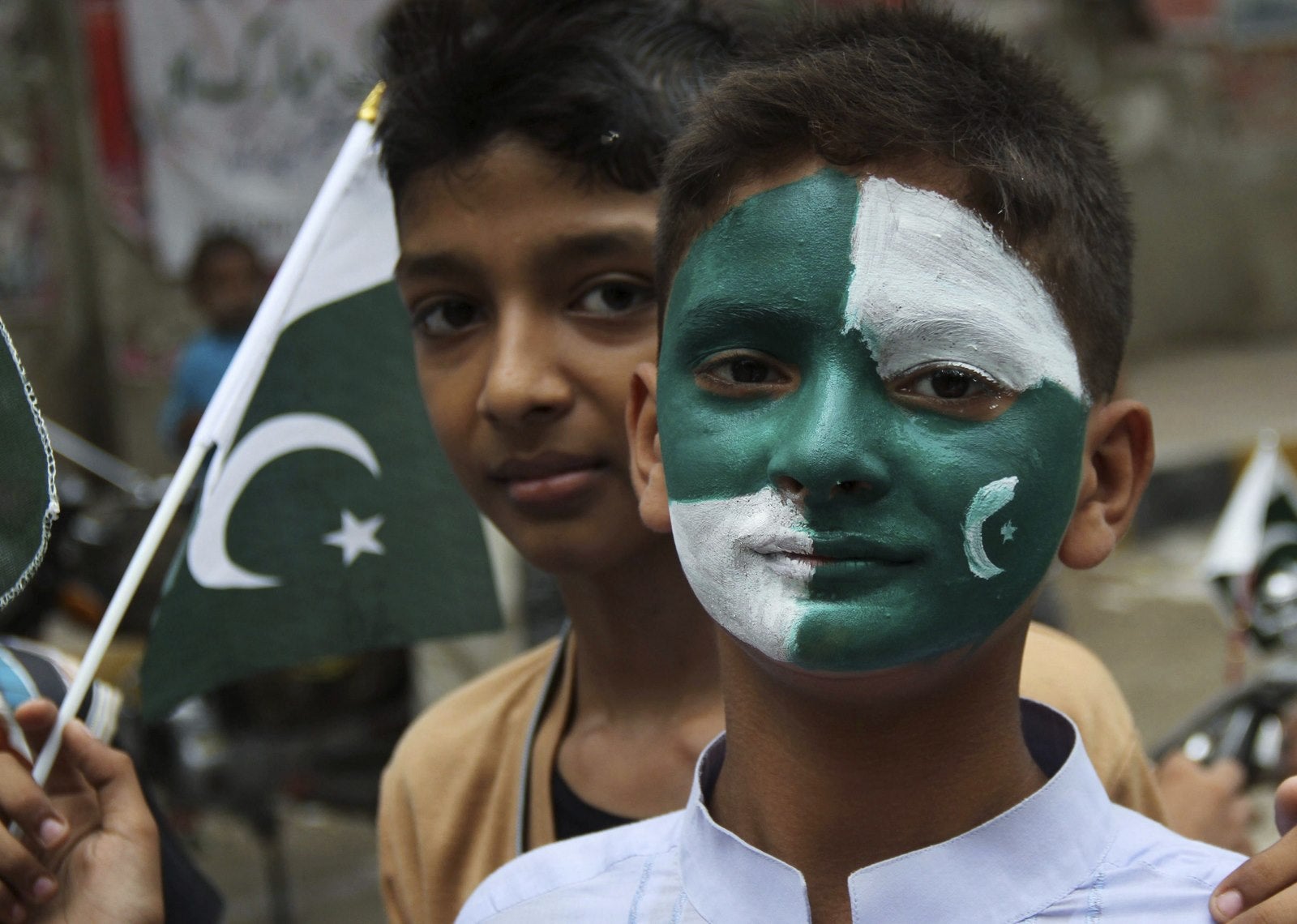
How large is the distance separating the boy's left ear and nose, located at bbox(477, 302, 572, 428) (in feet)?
2.23

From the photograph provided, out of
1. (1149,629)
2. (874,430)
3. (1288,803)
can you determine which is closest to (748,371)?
(874,430)

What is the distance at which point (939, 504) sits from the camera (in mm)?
1312

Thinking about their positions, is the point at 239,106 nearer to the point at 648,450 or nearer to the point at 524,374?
the point at 524,374

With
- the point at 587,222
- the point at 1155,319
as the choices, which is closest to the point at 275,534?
the point at 587,222

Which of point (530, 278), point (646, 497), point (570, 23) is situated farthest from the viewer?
point (570, 23)

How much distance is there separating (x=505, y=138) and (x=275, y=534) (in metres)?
0.77

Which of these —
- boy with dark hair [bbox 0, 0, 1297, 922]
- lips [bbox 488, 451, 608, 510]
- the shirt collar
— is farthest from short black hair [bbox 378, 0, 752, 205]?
the shirt collar

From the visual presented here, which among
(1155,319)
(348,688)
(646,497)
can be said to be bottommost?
(348,688)

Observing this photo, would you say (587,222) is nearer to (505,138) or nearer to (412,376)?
(505,138)

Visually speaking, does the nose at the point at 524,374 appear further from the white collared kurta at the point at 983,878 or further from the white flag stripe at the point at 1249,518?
the white flag stripe at the point at 1249,518

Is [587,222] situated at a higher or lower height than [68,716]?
higher

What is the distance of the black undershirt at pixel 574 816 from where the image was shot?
200cm

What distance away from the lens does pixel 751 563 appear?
138 cm

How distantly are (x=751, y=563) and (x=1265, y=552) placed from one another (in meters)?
2.31
